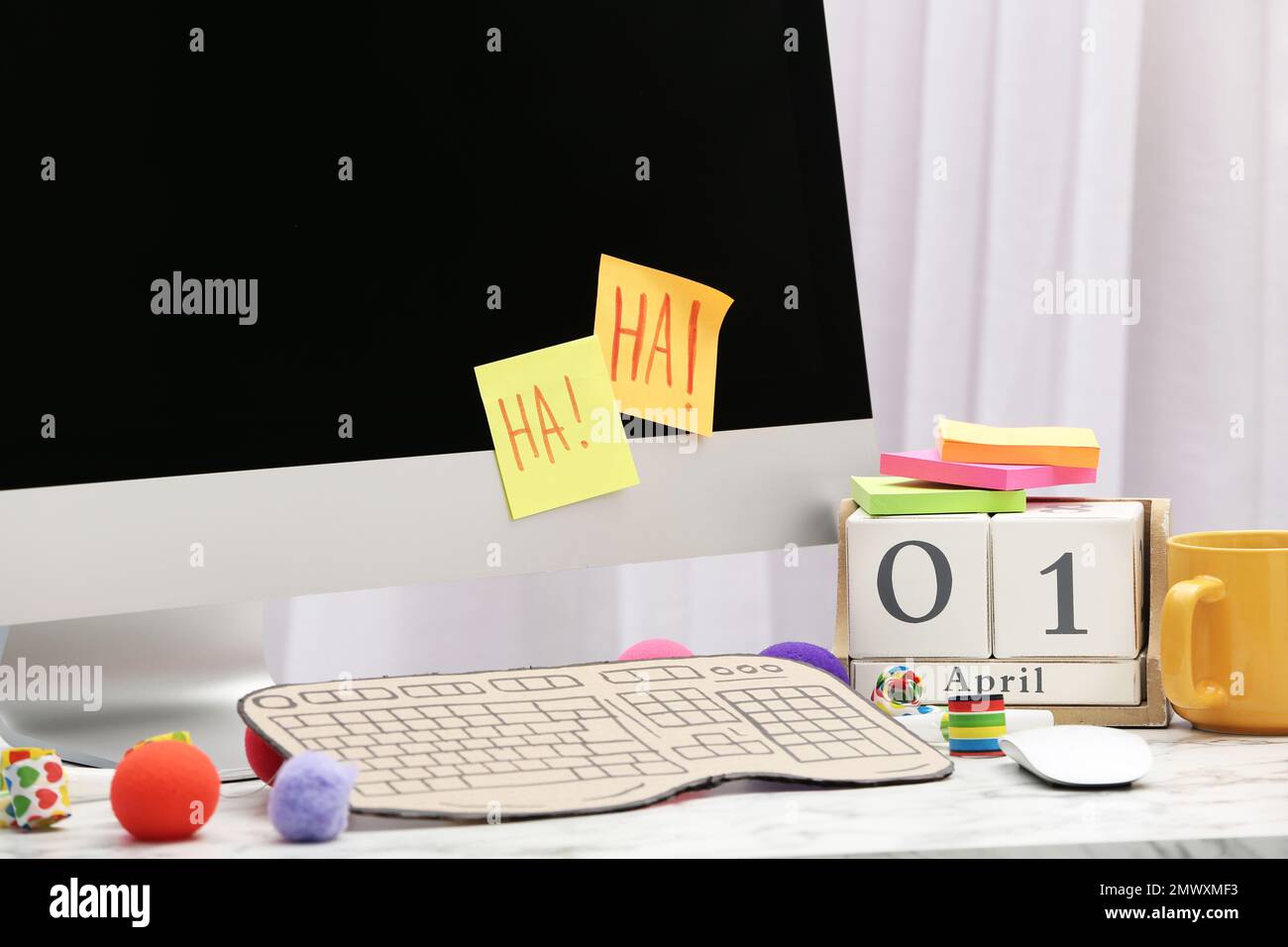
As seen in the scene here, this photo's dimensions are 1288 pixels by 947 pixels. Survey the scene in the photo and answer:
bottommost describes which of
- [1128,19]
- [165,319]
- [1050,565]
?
[1050,565]

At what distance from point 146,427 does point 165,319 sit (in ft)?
0.16

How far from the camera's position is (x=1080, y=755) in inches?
21.7

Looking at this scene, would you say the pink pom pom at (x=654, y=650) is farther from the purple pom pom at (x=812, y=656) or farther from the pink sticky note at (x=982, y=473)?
the pink sticky note at (x=982, y=473)

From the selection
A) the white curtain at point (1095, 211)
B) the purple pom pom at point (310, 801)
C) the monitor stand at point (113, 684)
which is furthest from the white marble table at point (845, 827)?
the white curtain at point (1095, 211)

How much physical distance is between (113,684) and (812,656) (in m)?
0.36

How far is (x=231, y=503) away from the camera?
615mm

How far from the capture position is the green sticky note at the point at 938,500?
0.73m

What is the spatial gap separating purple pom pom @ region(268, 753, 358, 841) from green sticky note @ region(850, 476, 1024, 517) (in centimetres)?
35

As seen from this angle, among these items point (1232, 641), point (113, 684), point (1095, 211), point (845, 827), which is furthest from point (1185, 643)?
point (1095, 211)

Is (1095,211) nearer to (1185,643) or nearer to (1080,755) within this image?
(1185,643)

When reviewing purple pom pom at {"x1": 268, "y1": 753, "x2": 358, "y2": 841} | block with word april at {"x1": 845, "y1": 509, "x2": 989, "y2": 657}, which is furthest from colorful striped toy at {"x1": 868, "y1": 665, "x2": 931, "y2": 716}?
purple pom pom at {"x1": 268, "y1": 753, "x2": 358, "y2": 841}

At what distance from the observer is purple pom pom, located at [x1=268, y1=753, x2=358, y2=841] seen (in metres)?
0.47
